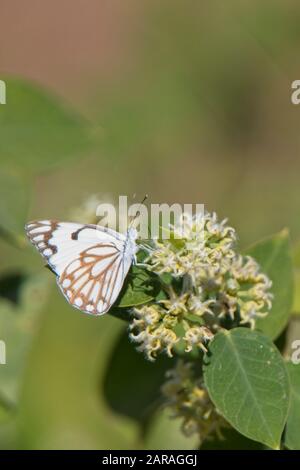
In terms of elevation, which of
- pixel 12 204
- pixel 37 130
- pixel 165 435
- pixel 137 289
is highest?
pixel 37 130

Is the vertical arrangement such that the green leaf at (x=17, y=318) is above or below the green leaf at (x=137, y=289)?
below

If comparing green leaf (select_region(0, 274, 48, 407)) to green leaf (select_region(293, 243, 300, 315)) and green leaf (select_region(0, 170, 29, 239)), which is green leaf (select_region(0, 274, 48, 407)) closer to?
green leaf (select_region(0, 170, 29, 239))

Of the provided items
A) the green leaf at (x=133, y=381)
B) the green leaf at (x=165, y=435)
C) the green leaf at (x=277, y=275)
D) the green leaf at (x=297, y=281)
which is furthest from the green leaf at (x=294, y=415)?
the green leaf at (x=165, y=435)

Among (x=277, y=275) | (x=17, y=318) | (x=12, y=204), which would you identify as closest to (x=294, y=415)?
(x=277, y=275)

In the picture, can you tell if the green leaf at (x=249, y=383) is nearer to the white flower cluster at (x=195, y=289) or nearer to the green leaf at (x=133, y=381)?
the white flower cluster at (x=195, y=289)

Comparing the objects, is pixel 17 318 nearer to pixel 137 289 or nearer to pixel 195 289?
pixel 137 289

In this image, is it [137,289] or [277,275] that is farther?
[277,275]

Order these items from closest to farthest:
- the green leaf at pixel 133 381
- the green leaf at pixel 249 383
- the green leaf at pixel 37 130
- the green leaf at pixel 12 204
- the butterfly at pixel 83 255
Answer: the green leaf at pixel 249 383
the butterfly at pixel 83 255
the green leaf at pixel 12 204
the green leaf at pixel 133 381
the green leaf at pixel 37 130
